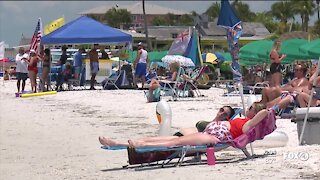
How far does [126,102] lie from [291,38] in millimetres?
11097

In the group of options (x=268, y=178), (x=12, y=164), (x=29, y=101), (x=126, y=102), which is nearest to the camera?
(x=268, y=178)

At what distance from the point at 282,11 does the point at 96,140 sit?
87.1 m

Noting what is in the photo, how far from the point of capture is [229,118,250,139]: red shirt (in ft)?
27.1

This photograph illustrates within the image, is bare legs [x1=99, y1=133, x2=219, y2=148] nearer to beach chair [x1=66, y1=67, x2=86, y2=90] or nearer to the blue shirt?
beach chair [x1=66, y1=67, x2=86, y2=90]

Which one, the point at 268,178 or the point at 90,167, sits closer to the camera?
the point at 268,178

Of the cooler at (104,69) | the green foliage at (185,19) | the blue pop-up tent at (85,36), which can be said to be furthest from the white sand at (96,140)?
the green foliage at (185,19)

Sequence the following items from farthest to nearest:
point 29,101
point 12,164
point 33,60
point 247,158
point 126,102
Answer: point 33,60, point 29,101, point 126,102, point 12,164, point 247,158

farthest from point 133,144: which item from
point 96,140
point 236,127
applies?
point 96,140

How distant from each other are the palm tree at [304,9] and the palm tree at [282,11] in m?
3.16

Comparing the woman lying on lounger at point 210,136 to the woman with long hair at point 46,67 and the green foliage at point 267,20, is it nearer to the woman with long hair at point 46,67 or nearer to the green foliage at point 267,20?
the woman with long hair at point 46,67

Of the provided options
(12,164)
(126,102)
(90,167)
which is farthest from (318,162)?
(126,102)

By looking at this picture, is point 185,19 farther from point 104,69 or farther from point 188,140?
point 188,140

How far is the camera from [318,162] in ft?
24.9

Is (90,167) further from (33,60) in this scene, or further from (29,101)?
(33,60)
